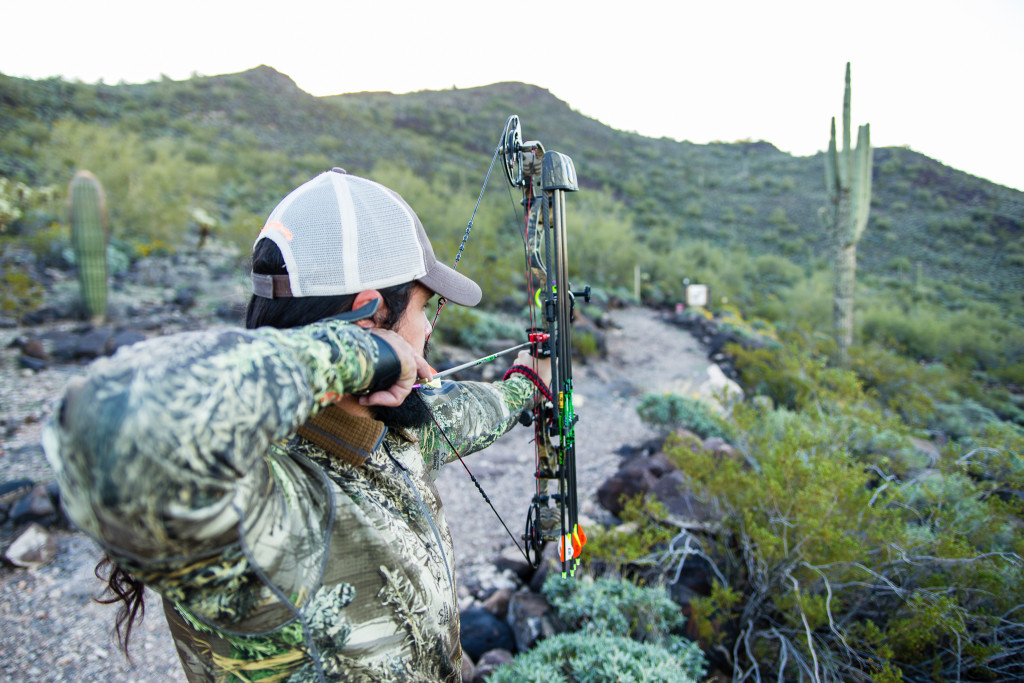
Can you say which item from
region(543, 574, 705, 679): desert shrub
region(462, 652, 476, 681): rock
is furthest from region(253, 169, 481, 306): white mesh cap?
region(462, 652, 476, 681): rock

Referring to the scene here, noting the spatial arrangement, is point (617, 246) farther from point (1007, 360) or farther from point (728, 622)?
point (728, 622)

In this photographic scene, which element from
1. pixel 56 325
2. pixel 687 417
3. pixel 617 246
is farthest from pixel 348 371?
pixel 617 246

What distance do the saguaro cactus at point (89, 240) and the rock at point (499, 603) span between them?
7762mm

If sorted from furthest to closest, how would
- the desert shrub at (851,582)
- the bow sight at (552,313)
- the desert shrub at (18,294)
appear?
the desert shrub at (18,294), the desert shrub at (851,582), the bow sight at (552,313)

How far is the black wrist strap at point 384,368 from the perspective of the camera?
749 millimetres

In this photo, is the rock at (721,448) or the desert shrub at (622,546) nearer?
the desert shrub at (622,546)

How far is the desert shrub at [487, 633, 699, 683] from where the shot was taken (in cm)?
195

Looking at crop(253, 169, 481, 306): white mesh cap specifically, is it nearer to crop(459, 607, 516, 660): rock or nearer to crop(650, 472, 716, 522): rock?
crop(459, 607, 516, 660): rock

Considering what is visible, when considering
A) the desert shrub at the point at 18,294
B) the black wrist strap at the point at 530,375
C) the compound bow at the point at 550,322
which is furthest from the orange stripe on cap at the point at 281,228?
the desert shrub at the point at 18,294

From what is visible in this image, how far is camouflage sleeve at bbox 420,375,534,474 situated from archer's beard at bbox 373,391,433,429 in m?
0.12

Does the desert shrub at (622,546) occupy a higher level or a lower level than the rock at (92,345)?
lower

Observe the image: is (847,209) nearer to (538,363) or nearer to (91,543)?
(538,363)

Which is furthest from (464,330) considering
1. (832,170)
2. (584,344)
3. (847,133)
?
(847,133)

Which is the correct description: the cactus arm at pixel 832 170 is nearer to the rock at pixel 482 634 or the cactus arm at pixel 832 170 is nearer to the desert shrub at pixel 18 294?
the rock at pixel 482 634
